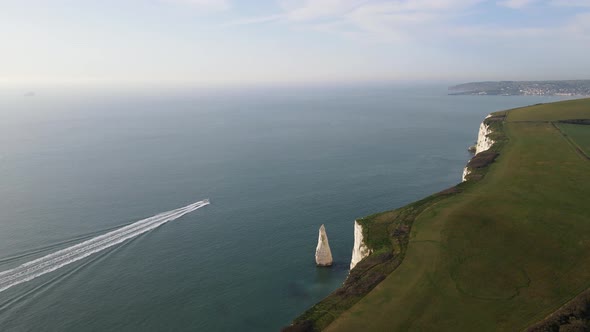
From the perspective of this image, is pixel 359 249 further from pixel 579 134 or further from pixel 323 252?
pixel 579 134

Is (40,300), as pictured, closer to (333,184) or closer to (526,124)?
(333,184)

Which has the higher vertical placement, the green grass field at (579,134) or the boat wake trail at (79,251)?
the green grass field at (579,134)

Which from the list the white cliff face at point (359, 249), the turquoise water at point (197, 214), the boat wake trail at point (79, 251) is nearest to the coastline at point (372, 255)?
the white cliff face at point (359, 249)

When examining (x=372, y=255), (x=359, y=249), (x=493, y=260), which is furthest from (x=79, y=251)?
(x=493, y=260)

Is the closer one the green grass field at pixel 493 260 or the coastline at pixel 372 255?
the green grass field at pixel 493 260

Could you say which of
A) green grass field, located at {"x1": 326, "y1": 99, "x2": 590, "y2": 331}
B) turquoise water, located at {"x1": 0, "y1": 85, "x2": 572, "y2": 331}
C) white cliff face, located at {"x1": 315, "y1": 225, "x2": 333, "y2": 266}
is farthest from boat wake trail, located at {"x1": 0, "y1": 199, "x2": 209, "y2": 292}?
green grass field, located at {"x1": 326, "y1": 99, "x2": 590, "y2": 331}

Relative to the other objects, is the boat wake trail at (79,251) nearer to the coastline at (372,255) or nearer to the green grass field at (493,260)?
the coastline at (372,255)

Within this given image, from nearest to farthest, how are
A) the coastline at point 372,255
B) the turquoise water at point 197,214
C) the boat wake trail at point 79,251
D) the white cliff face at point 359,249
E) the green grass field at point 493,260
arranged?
the green grass field at point 493,260, the coastline at point 372,255, the turquoise water at point 197,214, the white cliff face at point 359,249, the boat wake trail at point 79,251

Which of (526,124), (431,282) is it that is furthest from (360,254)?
(526,124)
